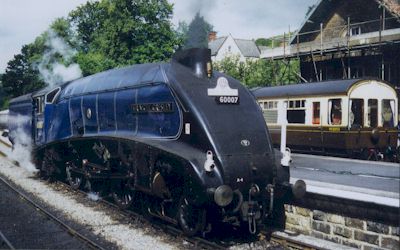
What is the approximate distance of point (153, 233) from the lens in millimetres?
8602

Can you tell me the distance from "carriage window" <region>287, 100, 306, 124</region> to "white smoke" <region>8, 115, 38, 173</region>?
10.8 metres

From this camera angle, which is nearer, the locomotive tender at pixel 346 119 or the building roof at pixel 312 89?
the locomotive tender at pixel 346 119

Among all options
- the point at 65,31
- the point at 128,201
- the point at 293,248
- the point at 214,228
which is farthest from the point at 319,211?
the point at 65,31

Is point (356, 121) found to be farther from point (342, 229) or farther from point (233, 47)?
point (233, 47)

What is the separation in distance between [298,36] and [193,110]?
59.1 ft

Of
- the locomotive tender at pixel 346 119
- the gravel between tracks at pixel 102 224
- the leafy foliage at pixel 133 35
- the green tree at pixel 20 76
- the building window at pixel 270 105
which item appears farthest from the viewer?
the green tree at pixel 20 76

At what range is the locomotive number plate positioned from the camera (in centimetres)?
827

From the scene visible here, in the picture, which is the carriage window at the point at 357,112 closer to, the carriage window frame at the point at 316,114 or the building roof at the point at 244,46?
the carriage window frame at the point at 316,114

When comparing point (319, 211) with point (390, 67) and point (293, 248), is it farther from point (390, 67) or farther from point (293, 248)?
point (390, 67)

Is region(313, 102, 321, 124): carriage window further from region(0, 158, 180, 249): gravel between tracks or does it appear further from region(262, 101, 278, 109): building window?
region(0, 158, 180, 249): gravel between tracks

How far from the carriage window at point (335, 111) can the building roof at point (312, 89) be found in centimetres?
35

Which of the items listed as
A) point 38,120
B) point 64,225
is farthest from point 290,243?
point 38,120

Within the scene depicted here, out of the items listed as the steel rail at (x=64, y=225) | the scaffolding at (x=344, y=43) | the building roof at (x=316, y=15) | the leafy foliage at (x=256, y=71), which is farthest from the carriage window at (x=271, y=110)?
the steel rail at (x=64, y=225)

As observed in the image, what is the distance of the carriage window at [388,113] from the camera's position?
55.1 feet
